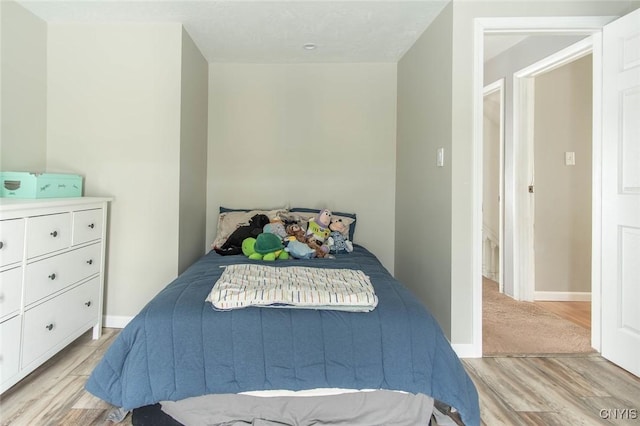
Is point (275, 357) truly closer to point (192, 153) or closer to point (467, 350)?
point (467, 350)

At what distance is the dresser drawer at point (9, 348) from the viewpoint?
1.58 meters

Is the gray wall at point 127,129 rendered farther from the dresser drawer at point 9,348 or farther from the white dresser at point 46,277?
the dresser drawer at point 9,348

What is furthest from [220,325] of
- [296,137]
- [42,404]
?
[296,137]

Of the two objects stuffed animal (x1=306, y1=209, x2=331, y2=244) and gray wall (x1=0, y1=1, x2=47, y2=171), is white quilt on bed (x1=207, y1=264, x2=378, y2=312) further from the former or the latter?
gray wall (x1=0, y1=1, x2=47, y2=171)

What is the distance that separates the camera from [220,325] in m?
1.42

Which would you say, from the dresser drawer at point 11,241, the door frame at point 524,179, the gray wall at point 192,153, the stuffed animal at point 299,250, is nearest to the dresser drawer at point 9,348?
the dresser drawer at point 11,241

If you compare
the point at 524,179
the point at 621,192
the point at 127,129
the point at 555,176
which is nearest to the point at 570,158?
the point at 555,176

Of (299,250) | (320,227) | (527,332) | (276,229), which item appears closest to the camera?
(299,250)

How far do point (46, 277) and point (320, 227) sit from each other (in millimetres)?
1729

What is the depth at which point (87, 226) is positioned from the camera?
219 cm

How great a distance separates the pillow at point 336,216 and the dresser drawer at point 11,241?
1817mm

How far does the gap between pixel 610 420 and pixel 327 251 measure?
1717mm

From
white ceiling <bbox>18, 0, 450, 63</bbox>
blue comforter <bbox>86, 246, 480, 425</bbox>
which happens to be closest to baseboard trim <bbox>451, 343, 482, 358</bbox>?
blue comforter <bbox>86, 246, 480, 425</bbox>

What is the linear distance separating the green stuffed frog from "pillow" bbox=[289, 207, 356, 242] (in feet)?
1.96
